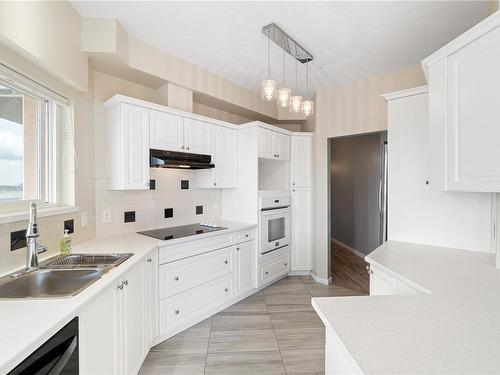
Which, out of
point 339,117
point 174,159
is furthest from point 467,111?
point 174,159

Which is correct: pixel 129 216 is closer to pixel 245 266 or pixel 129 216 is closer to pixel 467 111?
pixel 245 266

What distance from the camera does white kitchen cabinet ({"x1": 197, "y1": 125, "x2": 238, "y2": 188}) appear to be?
294 centimetres

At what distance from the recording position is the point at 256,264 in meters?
3.04


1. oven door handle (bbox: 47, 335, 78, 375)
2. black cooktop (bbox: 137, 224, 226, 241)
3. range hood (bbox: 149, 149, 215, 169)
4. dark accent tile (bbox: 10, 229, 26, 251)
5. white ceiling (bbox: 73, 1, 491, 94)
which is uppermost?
white ceiling (bbox: 73, 1, 491, 94)

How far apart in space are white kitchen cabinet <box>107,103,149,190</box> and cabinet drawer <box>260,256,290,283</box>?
5.94 ft

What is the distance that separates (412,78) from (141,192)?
10.5ft

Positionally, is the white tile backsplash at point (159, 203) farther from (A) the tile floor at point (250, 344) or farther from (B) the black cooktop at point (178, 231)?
(A) the tile floor at point (250, 344)

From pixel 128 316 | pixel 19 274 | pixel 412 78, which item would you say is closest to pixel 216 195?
pixel 128 316

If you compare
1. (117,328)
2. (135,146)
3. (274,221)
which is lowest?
(117,328)

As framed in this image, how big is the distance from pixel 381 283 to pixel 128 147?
2.23m

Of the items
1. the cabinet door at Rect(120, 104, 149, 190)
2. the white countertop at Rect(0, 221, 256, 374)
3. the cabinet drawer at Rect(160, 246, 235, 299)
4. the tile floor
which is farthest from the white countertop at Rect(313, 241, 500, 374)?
the cabinet door at Rect(120, 104, 149, 190)

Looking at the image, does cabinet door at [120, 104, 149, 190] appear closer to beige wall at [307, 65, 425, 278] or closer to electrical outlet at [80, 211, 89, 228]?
electrical outlet at [80, 211, 89, 228]

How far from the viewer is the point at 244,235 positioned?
2.92 meters

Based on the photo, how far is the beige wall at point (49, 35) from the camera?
1352mm
